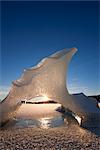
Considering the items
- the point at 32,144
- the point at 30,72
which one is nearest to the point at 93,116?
the point at 30,72

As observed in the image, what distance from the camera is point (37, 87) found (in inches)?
284

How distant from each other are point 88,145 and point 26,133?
187 cm

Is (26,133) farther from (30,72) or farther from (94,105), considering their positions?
(94,105)

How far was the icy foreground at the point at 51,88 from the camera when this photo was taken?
7.08 m

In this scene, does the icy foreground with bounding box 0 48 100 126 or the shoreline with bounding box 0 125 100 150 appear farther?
the icy foreground with bounding box 0 48 100 126

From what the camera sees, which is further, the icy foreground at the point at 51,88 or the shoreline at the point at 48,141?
the icy foreground at the point at 51,88

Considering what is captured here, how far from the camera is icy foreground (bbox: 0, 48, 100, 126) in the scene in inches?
279

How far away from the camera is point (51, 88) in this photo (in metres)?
7.36

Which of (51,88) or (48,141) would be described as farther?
(51,88)

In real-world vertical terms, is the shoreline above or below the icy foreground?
below

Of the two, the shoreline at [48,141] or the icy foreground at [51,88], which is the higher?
the icy foreground at [51,88]

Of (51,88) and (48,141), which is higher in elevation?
(51,88)

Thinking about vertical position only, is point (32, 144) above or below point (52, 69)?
below

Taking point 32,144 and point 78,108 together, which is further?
Result: point 78,108
